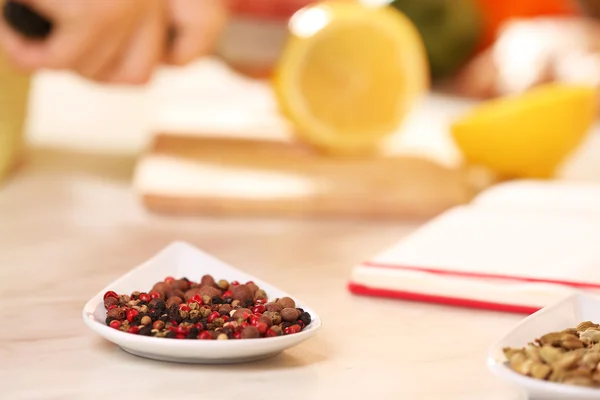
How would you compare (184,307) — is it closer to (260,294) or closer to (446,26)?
(260,294)

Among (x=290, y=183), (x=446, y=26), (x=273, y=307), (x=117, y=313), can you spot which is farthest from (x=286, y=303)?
(x=446, y=26)

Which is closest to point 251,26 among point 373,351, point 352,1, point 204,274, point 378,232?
point 352,1

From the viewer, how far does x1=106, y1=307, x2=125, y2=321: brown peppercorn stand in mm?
662

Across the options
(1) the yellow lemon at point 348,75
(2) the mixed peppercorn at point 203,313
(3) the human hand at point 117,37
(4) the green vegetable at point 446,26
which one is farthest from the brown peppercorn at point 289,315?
(4) the green vegetable at point 446,26

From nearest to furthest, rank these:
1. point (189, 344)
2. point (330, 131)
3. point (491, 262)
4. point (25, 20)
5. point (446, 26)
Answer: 1. point (189, 344)
2. point (491, 262)
3. point (25, 20)
4. point (330, 131)
5. point (446, 26)

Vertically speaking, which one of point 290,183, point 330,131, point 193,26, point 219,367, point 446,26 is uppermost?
point 446,26

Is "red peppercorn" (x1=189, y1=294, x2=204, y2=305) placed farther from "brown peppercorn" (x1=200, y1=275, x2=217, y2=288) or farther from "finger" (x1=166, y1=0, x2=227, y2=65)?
"finger" (x1=166, y1=0, x2=227, y2=65)

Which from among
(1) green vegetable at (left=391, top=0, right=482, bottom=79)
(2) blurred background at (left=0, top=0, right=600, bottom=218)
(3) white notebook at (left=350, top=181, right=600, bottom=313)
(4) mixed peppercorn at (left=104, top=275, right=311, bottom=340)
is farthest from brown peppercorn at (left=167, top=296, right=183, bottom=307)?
(1) green vegetable at (left=391, top=0, right=482, bottom=79)

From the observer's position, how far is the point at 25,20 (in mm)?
1123

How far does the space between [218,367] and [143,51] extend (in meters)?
0.65

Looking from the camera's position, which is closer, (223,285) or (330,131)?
(223,285)

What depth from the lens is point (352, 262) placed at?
958 millimetres

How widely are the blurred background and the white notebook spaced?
0.21 metres

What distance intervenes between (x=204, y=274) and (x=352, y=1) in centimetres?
75
